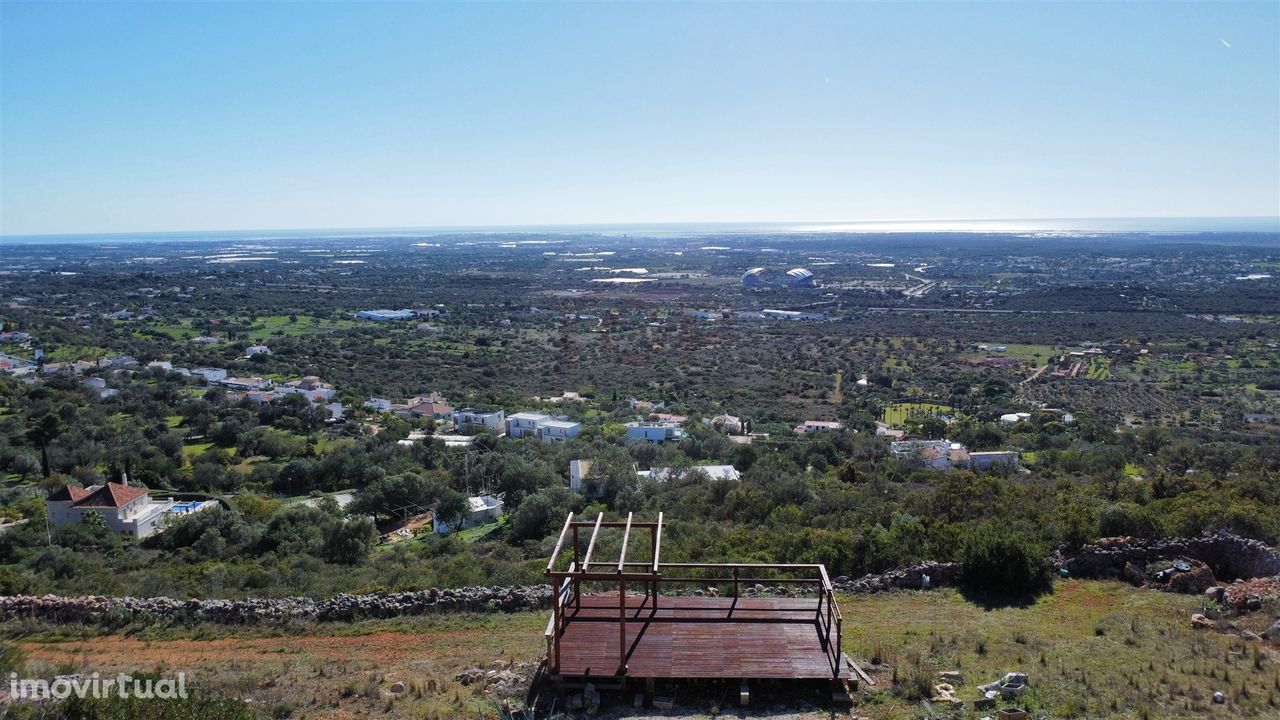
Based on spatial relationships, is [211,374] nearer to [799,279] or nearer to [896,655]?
[896,655]

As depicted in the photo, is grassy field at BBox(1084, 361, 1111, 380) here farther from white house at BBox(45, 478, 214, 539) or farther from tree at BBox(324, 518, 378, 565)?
white house at BBox(45, 478, 214, 539)

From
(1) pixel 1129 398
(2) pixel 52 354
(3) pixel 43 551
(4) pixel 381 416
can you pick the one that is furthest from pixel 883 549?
(2) pixel 52 354

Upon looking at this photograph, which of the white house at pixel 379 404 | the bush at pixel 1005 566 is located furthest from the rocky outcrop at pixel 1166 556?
the white house at pixel 379 404

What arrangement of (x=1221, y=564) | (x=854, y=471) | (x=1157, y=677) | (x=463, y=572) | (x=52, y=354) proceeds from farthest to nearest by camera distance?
1. (x=52, y=354)
2. (x=854, y=471)
3. (x=463, y=572)
4. (x=1221, y=564)
5. (x=1157, y=677)

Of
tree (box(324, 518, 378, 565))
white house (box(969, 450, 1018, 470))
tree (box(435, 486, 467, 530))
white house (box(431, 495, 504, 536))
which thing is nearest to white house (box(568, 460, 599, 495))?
white house (box(431, 495, 504, 536))

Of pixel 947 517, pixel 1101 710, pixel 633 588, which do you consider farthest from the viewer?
pixel 947 517

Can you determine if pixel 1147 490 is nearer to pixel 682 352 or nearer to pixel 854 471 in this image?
pixel 854 471

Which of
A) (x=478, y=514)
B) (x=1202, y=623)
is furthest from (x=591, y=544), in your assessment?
(x=478, y=514)

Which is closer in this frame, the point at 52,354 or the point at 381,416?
the point at 381,416
